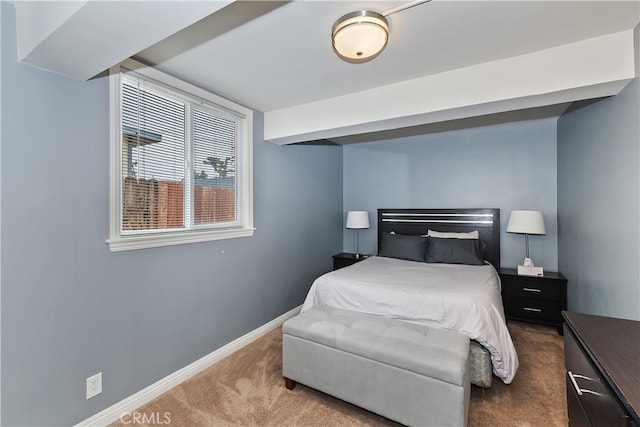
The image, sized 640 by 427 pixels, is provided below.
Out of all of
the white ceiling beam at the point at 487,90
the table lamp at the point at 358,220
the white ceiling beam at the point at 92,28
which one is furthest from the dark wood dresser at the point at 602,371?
the table lamp at the point at 358,220

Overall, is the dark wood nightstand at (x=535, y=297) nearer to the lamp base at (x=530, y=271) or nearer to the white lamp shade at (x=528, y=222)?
the lamp base at (x=530, y=271)

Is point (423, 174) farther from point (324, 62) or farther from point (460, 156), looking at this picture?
point (324, 62)

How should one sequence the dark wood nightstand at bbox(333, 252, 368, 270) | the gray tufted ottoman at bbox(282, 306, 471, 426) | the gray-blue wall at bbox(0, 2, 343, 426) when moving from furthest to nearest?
the dark wood nightstand at bbox(333, 252, 368, 270)
the gray tufted ottoman at bbox(282, 306, 471, 426)
the gray-blue wall at bbox(0, 2, 343, 426)

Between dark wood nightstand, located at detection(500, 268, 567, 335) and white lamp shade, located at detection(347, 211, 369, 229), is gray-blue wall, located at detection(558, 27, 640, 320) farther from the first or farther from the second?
white lamp shade, located at detection(347, 211, 369, 229)

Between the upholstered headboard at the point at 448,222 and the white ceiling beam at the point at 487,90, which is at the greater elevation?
the white ceiling beam at the point at 487,90

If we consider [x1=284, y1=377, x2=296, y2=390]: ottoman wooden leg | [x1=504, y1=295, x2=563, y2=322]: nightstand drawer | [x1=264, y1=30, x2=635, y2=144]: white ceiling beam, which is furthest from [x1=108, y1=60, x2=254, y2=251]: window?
[x1=504, y1=295, x2=563, y2=322]: nightstand drawer

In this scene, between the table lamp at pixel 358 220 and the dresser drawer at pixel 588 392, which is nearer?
the dresser drawer at pixel 588 392

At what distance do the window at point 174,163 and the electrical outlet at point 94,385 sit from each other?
799 mm

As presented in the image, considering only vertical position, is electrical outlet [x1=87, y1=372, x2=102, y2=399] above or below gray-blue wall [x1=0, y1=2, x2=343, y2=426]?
below

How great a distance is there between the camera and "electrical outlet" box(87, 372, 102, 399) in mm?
1779

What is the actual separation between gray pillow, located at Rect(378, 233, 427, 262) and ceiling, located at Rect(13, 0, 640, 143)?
160 cm

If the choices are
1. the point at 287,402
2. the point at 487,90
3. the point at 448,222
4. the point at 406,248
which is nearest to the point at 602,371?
the point at 287,402

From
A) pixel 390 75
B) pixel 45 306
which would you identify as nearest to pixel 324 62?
pixel 390 75

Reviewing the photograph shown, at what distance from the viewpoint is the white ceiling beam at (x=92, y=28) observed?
1148 mm
